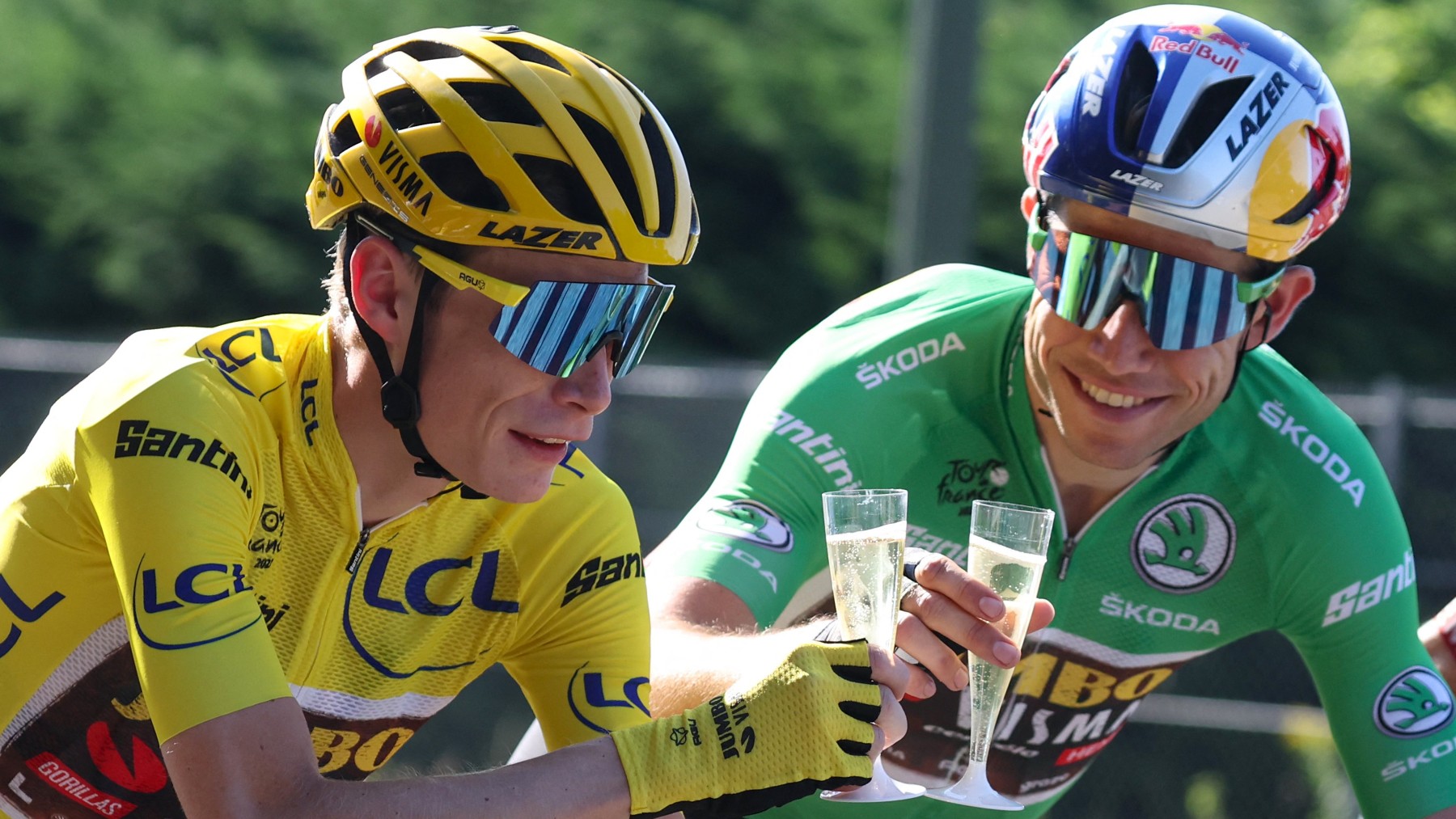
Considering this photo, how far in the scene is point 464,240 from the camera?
9.20ft

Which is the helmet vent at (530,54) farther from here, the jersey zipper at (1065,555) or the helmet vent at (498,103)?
the jersey zipper at (1065,555)

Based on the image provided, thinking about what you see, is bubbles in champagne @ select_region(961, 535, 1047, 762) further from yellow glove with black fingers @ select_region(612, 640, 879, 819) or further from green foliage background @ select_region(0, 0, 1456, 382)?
green foliage background @ select_region(0, 0, 1456, 382)

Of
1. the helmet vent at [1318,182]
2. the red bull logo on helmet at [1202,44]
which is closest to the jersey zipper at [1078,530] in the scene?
the helmet vent at [1318,182]

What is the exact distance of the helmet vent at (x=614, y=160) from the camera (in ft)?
9.46

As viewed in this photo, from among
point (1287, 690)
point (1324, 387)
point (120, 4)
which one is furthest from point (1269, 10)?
point (120, 4)

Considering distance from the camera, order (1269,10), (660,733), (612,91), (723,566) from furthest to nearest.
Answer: (1269,10) → (723,566) → (612,91) → (660,733)

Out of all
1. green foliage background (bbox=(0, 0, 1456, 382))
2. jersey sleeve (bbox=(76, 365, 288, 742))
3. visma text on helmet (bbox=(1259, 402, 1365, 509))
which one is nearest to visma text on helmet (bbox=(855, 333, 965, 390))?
visma text on helmet (bbox=(1259, 402, 1365, 509))

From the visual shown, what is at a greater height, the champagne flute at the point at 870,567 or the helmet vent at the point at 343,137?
the helmet vent at the point at 343,137

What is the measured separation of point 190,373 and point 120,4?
13648mm

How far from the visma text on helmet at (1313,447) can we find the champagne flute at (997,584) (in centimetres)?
124

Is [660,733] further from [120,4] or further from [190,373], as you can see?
[120,4]

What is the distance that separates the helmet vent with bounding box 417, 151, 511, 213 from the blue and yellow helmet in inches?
53.6

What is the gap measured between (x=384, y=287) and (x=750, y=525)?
38.0 inches

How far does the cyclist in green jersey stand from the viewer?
346 cm
